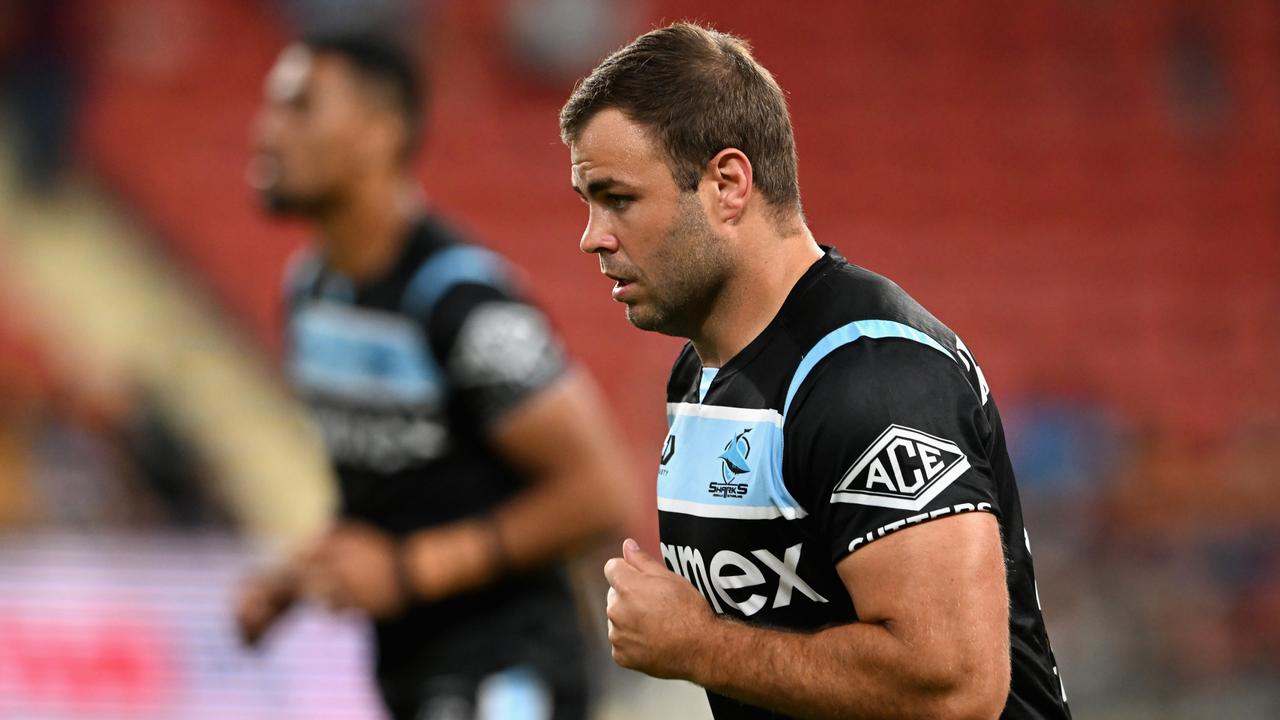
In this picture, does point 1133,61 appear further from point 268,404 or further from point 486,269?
point 486,269

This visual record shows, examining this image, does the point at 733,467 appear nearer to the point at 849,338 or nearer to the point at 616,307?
the point at 849,338

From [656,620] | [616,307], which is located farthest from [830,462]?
[616,307]

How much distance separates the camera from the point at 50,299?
10.8 metres

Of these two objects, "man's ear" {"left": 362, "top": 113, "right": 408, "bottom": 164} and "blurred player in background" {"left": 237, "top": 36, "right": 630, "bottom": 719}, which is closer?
"blurred player in background" {"left": 237, "top": 36, "right": 630, "bottom": 719}

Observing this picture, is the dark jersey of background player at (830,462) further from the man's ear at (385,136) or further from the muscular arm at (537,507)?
the man's ear at (385,136)

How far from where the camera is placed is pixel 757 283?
8.55 feet

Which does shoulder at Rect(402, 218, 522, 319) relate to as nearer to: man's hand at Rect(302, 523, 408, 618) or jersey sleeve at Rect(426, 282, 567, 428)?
jersey sleeve at Rect(426, 282, 567, 428)

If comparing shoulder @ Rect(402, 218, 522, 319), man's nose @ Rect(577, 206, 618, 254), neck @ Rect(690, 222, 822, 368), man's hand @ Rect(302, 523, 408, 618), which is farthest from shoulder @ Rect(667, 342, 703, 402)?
man's hand @ Rect(302, 523, 408, 618)

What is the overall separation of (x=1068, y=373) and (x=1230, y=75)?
354 centimetres

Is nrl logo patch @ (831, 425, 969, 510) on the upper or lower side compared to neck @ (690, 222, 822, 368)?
lower

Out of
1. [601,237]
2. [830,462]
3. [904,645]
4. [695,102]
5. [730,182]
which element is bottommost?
[904,645]

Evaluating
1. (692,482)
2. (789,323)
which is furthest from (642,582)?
(789,323)

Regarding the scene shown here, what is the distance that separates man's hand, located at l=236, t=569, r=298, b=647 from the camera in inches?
181

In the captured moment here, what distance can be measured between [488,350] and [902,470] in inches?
85.5
